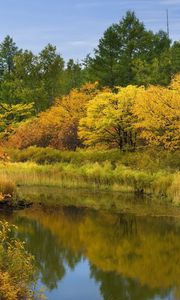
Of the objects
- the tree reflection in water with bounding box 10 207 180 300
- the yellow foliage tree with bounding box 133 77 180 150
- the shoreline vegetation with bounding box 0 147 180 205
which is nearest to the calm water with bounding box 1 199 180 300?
the tree reflection in water with bounding box 10 207 180 300

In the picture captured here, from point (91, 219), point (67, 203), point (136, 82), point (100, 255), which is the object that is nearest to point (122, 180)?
point (67, 203)

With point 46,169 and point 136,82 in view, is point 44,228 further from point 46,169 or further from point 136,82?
point 136,82

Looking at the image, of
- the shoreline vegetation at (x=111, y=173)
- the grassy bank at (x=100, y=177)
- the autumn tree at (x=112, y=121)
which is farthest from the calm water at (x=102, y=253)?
the autumn tree at (x=112, y=121)

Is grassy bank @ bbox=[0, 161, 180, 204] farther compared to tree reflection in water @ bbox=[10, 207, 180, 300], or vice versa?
grassy bank @ bbox=[0, 161, 180, 204]

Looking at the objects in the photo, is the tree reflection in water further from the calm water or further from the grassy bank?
the grassy bank

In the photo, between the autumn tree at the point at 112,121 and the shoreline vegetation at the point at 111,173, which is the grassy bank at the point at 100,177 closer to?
the shoreline vegetation at the point at 111,173

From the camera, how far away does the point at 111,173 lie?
3344cm

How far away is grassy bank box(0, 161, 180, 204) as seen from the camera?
29469 millimetres

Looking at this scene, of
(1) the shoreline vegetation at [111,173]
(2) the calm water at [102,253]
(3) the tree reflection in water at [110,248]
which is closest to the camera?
(2) the calm water at [102,253]

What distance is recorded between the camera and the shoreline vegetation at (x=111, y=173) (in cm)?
2970

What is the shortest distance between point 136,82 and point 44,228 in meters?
35.2

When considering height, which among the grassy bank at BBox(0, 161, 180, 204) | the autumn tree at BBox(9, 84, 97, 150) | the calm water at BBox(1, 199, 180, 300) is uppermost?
the autumn tree at BBox(9, 84, 97, 150)

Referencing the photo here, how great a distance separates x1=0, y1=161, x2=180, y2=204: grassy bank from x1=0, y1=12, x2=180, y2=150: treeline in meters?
2.81

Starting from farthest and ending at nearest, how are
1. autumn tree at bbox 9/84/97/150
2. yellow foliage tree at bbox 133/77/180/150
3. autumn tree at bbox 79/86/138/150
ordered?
autumn tree at bbox 9/84/97/150 → autumn tree at bbox 79/86/138/150 → yellow foliage tree at bbox 133/77/180/150
